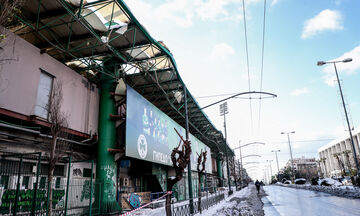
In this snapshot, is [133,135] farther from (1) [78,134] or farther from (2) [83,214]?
(2) [83,214]

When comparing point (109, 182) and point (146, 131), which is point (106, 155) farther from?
point (146, 131)

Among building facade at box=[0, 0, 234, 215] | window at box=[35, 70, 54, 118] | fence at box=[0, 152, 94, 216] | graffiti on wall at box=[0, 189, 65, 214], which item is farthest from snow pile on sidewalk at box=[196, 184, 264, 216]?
window at box=[35, 70, 54, 118]

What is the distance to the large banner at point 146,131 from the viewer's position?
57.1ft

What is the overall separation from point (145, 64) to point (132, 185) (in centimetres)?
1161

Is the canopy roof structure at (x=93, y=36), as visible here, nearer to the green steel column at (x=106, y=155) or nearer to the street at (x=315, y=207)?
the green steel column at (x=106, y=155)

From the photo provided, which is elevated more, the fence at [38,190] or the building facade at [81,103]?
the building facade at [81,103]

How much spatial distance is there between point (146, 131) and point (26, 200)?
381 inches

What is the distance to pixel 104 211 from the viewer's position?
51.7 feet

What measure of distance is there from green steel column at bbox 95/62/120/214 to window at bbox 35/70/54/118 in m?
4.35

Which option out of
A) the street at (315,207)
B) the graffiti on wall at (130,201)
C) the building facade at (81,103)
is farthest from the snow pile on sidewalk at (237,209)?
the graffiti on wall at (130,201)

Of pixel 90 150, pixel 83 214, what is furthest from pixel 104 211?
pixel 90 150

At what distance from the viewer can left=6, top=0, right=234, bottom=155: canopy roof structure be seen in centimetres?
1277

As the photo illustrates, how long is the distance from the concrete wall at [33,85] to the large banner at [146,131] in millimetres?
3001

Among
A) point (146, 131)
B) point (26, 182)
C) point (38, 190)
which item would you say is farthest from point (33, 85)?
point (146, 131)
